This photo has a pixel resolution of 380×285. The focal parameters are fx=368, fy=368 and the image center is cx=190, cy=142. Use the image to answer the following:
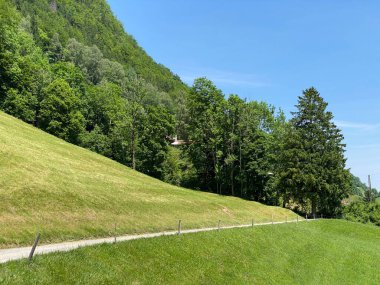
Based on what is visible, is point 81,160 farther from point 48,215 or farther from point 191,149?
point 191,149

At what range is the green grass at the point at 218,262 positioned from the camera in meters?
12.9

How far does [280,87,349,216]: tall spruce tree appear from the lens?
60.8 metres

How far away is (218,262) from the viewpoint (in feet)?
68.3

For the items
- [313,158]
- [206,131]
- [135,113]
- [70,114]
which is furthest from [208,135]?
[70,114]

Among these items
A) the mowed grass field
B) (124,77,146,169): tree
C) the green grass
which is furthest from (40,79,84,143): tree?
the green grass

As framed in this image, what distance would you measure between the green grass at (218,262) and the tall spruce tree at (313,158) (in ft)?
63.9

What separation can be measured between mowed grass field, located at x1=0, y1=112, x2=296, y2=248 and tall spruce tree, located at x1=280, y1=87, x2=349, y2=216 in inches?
630

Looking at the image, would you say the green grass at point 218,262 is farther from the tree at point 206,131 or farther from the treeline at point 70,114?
the treeline at point 70,114

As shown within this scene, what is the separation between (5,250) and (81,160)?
93.9 feet

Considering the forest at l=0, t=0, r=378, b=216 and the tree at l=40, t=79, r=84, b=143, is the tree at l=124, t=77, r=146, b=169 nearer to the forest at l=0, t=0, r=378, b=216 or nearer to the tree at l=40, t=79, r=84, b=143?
the forest at l=0, t=0, r=378, b=216

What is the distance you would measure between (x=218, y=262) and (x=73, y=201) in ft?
42.0

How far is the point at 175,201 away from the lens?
41812mm

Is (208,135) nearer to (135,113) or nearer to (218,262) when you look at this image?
(135,113)

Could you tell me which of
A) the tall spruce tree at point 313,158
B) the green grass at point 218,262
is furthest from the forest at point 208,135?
the green grass at point 218,262
